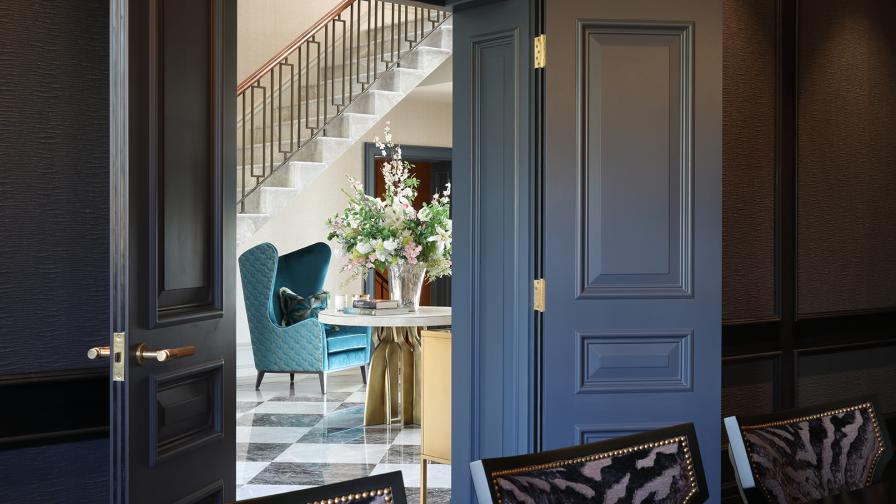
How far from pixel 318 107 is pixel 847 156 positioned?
207 inches

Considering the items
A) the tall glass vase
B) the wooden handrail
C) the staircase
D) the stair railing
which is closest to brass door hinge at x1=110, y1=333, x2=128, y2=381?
the tall glass vase

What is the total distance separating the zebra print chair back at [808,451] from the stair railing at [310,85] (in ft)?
21.2

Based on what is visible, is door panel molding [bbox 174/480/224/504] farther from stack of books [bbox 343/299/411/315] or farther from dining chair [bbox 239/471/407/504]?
stack of books [bbox 343/299/411/315]

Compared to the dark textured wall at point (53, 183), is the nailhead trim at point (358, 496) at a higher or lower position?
lower

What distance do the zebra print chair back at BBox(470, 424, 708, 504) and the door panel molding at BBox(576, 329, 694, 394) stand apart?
4.19ft

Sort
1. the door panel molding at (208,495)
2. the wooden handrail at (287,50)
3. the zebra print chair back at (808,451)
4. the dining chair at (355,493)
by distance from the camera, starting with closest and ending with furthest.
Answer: the dining chair at (355,493), the zebra print chair back at (808,451), the door panel molding at (208,495), the wooden handrail at (287,50)

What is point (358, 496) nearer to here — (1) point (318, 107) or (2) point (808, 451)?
(2) point (808, 451)

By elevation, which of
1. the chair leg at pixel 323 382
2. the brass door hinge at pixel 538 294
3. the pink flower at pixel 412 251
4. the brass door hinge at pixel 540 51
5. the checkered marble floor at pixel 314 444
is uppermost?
the brass door hinge at pixel 540 51

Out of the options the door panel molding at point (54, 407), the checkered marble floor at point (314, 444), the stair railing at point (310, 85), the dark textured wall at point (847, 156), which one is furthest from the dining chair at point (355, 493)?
the stair railing at point (310, 85)

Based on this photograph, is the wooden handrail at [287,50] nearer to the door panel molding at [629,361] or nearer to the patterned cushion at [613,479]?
the door panel molding at [629,361]

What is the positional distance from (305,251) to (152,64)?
5.93 metres

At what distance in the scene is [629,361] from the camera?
3.17 m

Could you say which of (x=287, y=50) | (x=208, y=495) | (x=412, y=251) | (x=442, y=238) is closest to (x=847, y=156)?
(x=442, y=238)

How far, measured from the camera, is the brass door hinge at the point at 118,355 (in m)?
2.10
